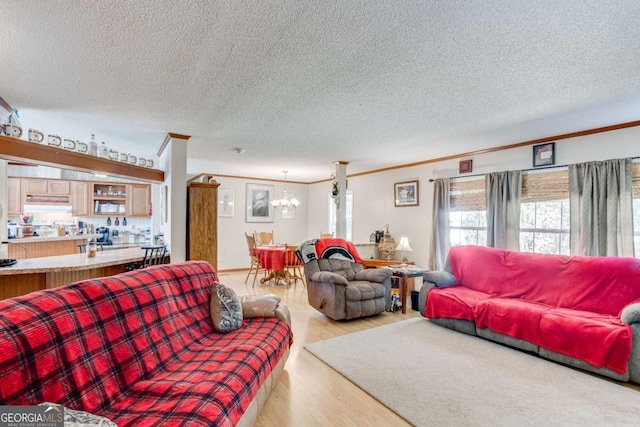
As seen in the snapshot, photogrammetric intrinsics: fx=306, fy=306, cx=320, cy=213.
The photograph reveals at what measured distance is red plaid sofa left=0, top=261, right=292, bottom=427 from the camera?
1.24 m

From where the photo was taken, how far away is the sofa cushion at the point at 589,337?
2402mm

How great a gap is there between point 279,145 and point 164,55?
255 cm

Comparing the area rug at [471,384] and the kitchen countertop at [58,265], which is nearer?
the area rug at [471,384]

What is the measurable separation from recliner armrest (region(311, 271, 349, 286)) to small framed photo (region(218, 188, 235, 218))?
13.5ft

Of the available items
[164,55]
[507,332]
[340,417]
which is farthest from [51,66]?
[507,332]

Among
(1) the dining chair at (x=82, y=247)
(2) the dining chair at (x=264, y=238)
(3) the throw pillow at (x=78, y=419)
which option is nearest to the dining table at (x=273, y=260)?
(2) the dining chair at (x=264, y=238)

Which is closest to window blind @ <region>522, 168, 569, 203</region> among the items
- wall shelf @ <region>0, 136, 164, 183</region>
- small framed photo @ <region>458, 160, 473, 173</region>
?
small framed photo @ <region>458, 160, 473, 173</region>

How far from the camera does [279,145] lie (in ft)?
15.1

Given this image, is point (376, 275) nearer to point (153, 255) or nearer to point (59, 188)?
point (153, 255)

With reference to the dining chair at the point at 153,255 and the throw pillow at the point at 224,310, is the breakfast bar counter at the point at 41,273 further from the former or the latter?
the throw pillow at the point at 224,310

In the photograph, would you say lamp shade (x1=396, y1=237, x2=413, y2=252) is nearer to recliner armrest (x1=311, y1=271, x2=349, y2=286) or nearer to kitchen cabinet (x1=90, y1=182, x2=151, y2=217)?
recliner armrest (x1=311, y1=271, x2=349, y2=286)

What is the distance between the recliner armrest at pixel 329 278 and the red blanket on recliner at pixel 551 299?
3.60 feet

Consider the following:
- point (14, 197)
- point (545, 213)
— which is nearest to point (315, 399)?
point (545, 213)

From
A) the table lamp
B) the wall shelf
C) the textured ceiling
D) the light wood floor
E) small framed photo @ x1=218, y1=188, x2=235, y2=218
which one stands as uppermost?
the textured ceiling
